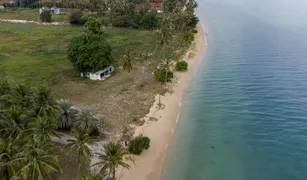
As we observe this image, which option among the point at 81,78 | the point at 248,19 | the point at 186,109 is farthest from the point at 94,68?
the point at 248,19

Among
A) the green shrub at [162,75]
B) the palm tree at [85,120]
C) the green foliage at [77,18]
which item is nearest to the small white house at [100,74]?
the green shrub at [162,75]

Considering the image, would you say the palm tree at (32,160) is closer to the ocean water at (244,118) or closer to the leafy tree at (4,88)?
the leafy tree at (4,88)

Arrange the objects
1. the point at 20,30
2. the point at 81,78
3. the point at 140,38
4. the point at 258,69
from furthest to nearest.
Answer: the point at 20,30 → the point at 140,38 → the point at 258,69 → the point at 81,78

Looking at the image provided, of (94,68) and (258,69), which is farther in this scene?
(258,69)

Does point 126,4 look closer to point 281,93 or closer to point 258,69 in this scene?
point 258,69

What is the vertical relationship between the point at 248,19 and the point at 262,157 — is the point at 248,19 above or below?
above

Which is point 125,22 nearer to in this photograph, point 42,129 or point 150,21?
point 150,21
